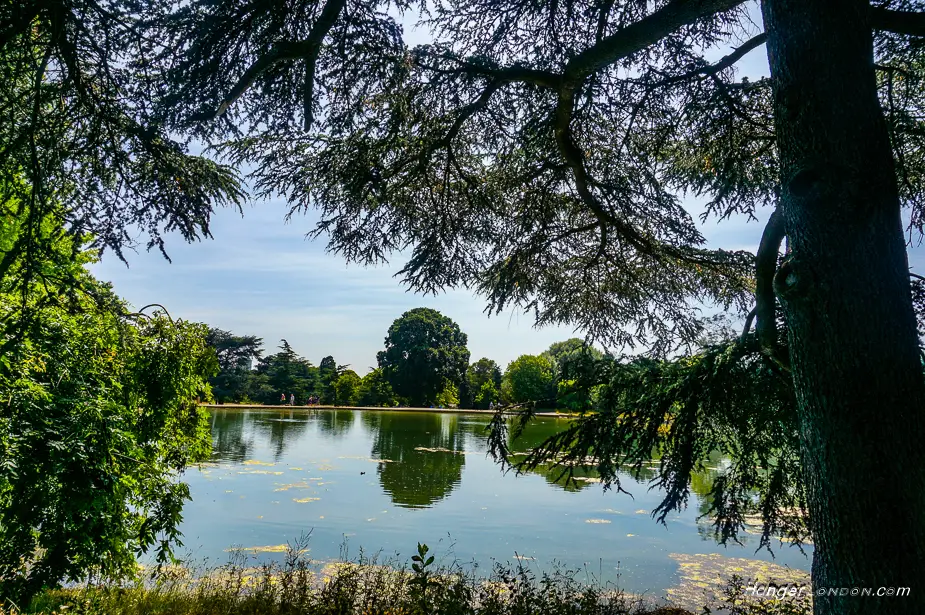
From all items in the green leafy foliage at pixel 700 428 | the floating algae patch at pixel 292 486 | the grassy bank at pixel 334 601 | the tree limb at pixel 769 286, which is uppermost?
the tree limb at pixel 769 286

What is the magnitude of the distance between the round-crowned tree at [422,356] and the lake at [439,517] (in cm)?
3233

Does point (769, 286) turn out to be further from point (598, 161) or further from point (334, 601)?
point (334, 601)

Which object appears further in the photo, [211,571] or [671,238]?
[211,571]

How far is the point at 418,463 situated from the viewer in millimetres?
14930

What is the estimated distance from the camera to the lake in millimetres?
7598

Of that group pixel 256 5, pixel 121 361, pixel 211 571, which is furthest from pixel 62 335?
pixel 211 571

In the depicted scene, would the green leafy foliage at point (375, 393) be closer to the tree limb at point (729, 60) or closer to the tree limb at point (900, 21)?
the tree limb at point (729, 60)

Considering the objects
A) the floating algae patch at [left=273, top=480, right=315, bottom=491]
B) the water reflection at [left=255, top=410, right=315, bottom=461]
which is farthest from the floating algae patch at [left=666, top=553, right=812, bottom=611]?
the water reflection at [left=255, top=410, right=315, bottom=461]

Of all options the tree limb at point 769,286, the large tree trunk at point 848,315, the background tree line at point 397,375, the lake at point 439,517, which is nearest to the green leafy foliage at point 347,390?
the background tree line at point 397,375

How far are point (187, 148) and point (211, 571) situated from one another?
15.7 ft

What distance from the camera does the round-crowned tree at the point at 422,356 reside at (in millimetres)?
48344

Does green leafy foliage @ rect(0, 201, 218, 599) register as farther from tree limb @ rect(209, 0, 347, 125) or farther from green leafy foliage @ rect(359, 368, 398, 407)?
green leafy foliage @ rect(359, 368, 398, 407)

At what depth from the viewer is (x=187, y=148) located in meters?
4.01

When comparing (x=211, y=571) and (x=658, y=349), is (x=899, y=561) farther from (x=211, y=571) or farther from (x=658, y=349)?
(x=211, y=571)
